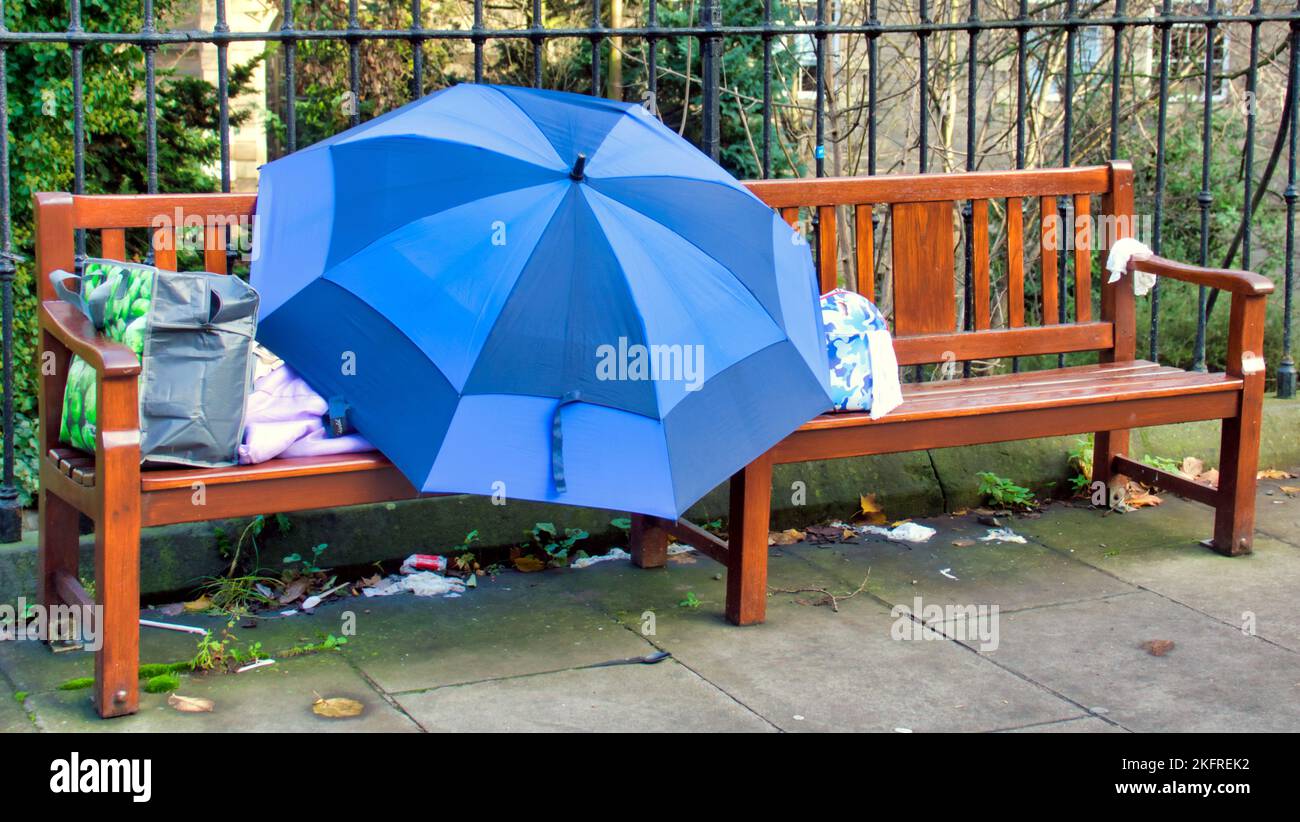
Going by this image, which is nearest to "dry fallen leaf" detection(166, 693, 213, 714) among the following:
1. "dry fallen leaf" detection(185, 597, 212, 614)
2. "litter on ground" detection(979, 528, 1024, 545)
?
"dry fallen leaf" detection(185, 597, 212, 614)

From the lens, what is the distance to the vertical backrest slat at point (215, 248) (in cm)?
418

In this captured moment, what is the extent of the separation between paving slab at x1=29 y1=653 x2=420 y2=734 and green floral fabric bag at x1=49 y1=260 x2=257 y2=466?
609 millimetres

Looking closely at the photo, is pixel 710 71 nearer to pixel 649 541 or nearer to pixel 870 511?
pixel 649 541

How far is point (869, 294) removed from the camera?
5.19m

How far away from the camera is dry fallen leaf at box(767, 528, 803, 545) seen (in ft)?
17.2

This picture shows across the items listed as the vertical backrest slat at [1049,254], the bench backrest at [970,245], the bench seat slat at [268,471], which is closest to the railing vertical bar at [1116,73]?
the bench backrest at [970,245]

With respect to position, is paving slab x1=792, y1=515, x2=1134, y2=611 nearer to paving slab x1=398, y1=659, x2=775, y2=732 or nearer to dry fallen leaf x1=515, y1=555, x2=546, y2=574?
dry fallen leaf x1=515, y1=555, x2=546, y2=574

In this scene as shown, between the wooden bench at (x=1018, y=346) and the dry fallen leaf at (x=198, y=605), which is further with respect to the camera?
the wooden bench at (x=1018, y=346)

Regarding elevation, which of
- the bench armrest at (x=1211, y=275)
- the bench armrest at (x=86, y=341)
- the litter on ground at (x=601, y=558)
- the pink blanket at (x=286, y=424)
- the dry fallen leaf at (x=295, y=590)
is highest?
the bench armrest at (x=1211, y=275)

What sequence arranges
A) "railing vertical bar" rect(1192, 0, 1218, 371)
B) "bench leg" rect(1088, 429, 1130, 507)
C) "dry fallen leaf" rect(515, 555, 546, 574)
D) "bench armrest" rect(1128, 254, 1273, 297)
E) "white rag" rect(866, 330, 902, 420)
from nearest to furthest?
"white rag" rect(866, 330, 902, 420) → "dry fallen leaf" rect(515, 555, 546, 574) → "bench armrest" rect(1128, 254, 1273, 297) → "bench leg" rect(1088, 429, 1130, 507) → "railing vertical bar" rect(1192, 0, 1218, 371)

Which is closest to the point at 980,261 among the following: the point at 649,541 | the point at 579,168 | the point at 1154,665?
the point at 649,541

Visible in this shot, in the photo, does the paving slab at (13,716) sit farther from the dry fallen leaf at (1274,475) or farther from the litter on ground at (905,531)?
the dry fallen leaf at (1274,475)

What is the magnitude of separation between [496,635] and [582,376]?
1054mm

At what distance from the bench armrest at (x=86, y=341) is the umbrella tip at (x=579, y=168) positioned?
1.19 metres
